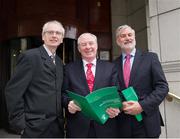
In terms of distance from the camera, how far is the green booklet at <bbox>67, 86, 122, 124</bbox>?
206 cm

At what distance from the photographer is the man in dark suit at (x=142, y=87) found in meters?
2.35

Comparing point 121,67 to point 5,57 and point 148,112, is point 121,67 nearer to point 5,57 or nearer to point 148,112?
point 148,112

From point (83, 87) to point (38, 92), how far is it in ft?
1.36

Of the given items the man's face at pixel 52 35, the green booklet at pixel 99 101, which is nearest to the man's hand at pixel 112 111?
A: the green booklet at pixel 99 101

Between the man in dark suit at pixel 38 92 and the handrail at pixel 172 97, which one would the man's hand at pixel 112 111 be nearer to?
the man in dark suit at pixel 38 92

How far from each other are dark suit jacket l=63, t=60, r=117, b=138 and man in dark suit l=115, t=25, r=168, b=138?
4.5 inches

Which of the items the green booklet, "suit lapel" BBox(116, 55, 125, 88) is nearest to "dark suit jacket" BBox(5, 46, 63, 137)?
the green booklet

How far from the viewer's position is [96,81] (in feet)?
7.98

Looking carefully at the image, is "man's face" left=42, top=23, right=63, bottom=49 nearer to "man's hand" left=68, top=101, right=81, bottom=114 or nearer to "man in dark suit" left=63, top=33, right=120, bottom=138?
"man in dark suit" left=63, top=33, right=120, bottom=138

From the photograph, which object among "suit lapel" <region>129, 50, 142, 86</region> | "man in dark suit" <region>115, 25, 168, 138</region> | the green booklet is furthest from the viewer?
"suit lapel" <region>129, 50, 142, 86</region>

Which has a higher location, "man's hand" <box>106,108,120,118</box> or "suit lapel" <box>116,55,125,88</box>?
"suit lapel" <box>116,55,125,88</box>

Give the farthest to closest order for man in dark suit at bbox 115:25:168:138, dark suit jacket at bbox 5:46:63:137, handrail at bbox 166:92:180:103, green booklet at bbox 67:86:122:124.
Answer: handrail at bbox 166:92:180:103 < man in dark suit at bbox 115:25:168:138 < dark suit jacket at bbox 5:46:63:137 < green booklet at bbox 67:86:122:124

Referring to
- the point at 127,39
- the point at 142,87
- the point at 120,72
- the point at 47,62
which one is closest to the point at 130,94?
the point at 142,87

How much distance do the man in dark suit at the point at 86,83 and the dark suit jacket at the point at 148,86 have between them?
0.11m
